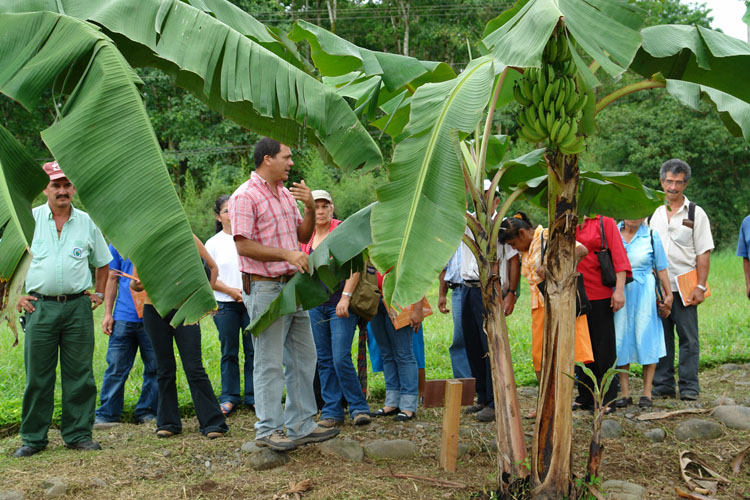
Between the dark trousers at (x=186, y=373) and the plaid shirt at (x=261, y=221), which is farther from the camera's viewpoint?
the dark trousers at (x=186, y=373)

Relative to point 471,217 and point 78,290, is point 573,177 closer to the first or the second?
point 471,217

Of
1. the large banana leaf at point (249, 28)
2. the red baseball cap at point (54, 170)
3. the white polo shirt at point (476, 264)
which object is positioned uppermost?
the large banana leaf at point (249, 28)

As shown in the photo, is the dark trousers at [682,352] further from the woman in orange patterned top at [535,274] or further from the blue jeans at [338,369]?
the blue jeans at [338,369]

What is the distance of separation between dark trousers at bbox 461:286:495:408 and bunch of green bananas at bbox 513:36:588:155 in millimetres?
2599

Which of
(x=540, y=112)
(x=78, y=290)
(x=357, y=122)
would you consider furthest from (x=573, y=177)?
(x=78, y=290)

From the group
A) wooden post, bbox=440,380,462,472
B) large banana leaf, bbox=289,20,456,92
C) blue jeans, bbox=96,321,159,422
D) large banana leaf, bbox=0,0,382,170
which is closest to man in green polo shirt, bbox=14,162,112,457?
blue jeans, bbox=96,321,159,422

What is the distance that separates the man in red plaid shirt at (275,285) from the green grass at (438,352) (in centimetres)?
198

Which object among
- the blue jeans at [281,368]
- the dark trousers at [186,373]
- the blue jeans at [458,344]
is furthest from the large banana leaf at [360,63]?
the dark trousers at [186,373]

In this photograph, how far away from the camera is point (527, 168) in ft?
14.6

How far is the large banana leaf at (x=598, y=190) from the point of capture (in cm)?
429

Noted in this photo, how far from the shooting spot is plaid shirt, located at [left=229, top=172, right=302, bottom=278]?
15.1 ft

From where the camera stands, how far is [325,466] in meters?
4.41

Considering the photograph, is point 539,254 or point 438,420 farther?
point 438,420

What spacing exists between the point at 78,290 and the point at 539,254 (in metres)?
3.70
